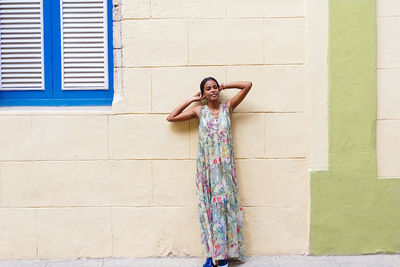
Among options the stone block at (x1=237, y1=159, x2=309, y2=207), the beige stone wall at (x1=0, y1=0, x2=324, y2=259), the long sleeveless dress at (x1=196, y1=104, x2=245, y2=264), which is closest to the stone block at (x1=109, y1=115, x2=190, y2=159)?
the beige stone wall at (x1=0, y1=0, x2=324, y2=259)

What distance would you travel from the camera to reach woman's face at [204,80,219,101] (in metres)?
4.25

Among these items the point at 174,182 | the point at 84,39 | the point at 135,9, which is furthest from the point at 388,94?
the point at 84,39

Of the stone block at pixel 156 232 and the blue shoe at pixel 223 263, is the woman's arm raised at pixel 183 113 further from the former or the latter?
the blue shoe at pixel 223 263

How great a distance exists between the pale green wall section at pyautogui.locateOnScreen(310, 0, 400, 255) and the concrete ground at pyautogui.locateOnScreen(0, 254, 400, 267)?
96 mm

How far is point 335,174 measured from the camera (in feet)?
14.7

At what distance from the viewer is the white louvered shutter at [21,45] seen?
15.4 ft

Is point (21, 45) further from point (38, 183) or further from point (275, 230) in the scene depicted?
point (275, 230)

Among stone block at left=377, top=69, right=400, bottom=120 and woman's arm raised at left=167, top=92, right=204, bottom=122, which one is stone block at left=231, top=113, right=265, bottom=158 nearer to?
woman's arm raised at left=167, top=92, right=204, bottom=122

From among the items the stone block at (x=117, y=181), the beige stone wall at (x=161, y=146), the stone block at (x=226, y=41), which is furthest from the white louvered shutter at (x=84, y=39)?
the stone block at (x=226, y=41)

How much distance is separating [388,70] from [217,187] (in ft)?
6.52

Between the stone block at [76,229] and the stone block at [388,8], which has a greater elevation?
the stone block at [388,8]

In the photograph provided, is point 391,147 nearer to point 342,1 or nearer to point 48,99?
point 342,1

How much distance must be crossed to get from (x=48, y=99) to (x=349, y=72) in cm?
299

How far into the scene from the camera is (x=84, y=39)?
15.4ft
